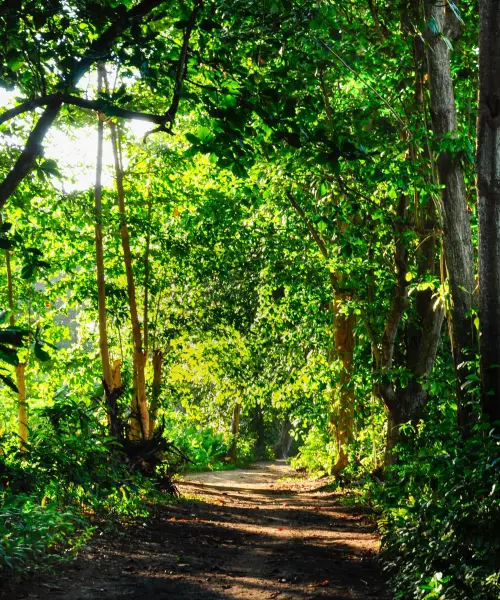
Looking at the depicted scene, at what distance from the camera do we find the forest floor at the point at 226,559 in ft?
20.5

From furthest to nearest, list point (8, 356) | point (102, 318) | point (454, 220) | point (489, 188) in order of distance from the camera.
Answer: point (102, 318) → point (454, 220) → point (489, 188) → point (8, 356)

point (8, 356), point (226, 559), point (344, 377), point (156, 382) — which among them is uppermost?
point (156, 382)

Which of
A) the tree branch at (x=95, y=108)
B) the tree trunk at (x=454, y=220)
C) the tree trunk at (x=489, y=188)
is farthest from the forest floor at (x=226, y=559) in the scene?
the tree branch at (x=95, y=108)

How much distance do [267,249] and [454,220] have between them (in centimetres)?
792

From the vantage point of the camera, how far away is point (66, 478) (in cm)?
744

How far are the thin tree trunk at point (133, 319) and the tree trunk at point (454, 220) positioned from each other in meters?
6.20

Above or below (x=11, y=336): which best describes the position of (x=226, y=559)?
below

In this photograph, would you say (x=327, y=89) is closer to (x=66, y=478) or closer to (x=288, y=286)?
(x=288, y=286)

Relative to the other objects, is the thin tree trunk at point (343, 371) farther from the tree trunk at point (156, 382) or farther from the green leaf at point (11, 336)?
the green leaf at point (11, 336)

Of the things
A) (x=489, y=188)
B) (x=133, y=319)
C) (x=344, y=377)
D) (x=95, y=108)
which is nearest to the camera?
(x=95, y=108)

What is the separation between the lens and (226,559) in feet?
27.1

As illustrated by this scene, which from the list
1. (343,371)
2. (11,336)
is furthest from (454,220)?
(343,371)

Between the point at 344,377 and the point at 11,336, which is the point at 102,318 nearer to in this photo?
the point at 344,377

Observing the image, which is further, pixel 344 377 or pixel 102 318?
pixel 344 377
